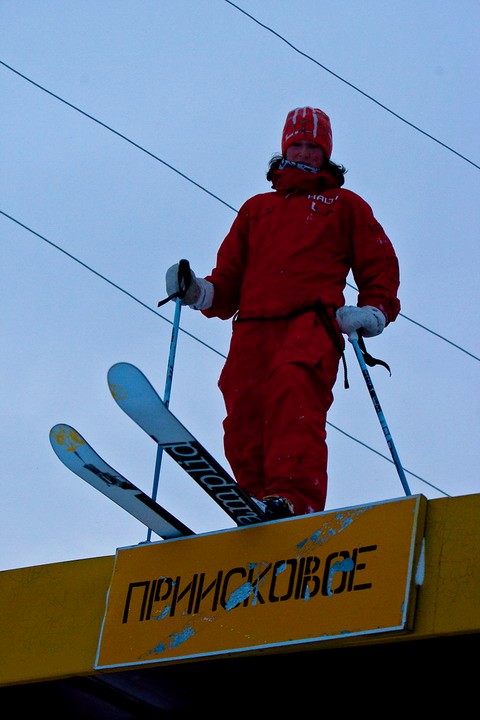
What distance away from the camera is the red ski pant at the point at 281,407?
4.77 metres

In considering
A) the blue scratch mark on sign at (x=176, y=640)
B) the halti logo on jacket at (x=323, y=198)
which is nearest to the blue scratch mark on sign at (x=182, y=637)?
the blue scratch mark on sign at (x=176, y=640)

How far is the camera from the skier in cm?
486

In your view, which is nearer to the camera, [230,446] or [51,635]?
[51,635]

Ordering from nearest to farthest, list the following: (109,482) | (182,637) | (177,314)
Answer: (182,637) → (109,482) → (177,314)

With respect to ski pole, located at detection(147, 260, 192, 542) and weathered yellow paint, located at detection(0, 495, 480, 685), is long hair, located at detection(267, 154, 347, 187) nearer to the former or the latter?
ski pole, located at detection(147, 260, 192, 542)

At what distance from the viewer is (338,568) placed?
4031mm

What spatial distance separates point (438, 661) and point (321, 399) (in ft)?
3.75

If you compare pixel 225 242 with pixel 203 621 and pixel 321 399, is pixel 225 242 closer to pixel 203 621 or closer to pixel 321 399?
pixel 321 399

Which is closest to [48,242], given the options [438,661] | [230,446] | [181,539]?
[230,446]

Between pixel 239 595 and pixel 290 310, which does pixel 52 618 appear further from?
pixel 290 310

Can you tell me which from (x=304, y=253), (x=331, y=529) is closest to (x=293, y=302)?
(x=304, y=253)

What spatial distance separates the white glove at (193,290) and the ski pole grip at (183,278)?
0.04ft

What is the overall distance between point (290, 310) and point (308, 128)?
0.87m

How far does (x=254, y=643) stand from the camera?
408 cm
